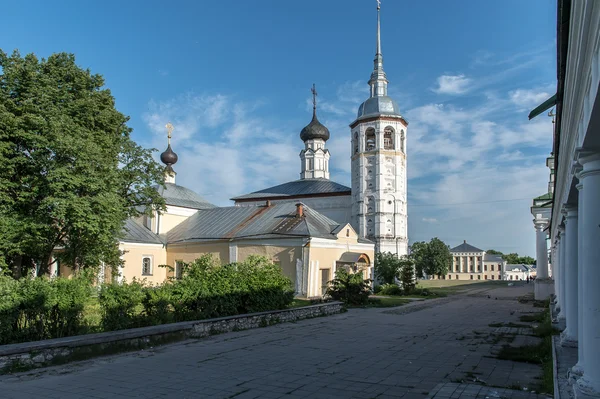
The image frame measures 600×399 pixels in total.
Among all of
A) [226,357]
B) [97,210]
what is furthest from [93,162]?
[226,357]

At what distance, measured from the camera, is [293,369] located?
802 centimetres

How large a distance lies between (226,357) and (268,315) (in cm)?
488

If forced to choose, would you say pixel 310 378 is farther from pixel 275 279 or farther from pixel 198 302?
pixel 275 279

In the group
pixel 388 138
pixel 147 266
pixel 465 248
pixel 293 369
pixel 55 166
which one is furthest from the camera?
pixel 465 248

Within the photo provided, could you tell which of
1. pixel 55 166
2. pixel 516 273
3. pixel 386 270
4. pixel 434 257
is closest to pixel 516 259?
pixel 516 273

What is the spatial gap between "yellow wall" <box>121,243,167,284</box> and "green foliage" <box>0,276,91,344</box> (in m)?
A: 20.2

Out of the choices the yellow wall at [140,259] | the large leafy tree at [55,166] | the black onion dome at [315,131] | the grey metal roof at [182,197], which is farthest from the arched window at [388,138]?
the large leafy tree at [55,166]

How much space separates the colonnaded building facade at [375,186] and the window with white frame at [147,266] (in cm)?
2257

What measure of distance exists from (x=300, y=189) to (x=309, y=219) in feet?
102

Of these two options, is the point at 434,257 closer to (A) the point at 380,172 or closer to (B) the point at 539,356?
(A) the point at 380,172

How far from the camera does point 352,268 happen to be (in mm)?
29000

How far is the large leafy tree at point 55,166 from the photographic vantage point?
16.7m

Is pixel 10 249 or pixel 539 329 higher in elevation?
pixel 10 249

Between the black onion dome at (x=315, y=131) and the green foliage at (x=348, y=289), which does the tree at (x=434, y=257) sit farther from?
the green foliage at (x=348, y=289)
